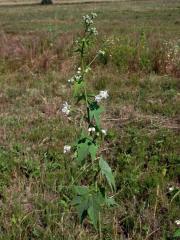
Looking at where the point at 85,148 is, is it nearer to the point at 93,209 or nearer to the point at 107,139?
the point at 93,209

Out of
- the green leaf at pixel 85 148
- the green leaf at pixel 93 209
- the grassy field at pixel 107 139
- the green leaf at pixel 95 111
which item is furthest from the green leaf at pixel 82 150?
the grassy field at pixel 107 139

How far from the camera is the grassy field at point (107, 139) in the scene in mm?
4246

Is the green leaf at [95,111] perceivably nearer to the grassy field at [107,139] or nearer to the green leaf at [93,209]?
the green leaf at [93,209]

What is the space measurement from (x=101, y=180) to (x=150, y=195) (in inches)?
21.1

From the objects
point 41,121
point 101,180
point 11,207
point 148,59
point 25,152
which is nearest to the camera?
point 11,207

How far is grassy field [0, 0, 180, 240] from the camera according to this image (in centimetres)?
425

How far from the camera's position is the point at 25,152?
5.71 meters

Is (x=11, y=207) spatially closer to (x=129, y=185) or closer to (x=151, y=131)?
(x=129, y=185)

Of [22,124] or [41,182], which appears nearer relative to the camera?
[41,182]

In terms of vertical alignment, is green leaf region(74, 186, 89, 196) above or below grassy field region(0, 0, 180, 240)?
above

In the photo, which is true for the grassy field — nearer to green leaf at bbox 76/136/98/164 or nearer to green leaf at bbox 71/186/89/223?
green leaf at bbox 71/186/89/223

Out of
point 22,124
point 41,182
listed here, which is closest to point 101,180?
point 41,182

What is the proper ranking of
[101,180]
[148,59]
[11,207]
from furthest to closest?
1. [148,59]
2. [101,180]
3. [11,207]

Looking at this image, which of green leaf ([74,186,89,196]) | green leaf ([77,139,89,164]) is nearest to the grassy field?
green leaf ([74,186,89,196])
